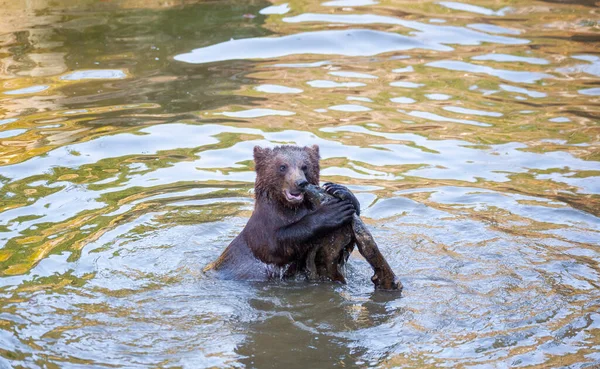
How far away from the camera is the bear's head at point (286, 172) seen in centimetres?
844

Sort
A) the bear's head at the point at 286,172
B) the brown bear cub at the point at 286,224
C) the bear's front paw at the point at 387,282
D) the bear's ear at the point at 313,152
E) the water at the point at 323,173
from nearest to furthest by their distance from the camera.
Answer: the water at the point at 323,173 < the bear's front paw at the point at 387,282 < the brown bear cub at the point at 286,224 < the bear's head at the point at 286,172 < the bear's ear at the point at 313,152

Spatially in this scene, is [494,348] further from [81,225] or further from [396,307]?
[81,225]

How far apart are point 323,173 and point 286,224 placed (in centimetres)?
297

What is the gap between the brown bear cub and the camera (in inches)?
328

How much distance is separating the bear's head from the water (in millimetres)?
863

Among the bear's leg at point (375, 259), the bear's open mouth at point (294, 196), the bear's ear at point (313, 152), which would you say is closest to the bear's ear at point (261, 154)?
the bear's ear at point (313, 152)

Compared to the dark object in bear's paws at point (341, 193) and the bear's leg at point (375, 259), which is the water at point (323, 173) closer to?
the bear's leg at point (375, 259)

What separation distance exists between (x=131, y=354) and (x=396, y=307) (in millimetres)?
2314

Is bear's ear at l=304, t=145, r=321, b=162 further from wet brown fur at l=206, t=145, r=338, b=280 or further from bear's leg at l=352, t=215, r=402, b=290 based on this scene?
bear's leg at l=352, t=215, r=402, b=290

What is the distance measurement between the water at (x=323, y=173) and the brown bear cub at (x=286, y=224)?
0.79ft

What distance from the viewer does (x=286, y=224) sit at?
866 cm

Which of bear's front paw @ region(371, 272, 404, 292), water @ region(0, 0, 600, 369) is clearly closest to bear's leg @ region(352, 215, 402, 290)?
bear's front paw @ region(371, 272, 404, 292)

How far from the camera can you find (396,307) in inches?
310

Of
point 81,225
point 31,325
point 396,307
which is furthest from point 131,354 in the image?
point 81,225
